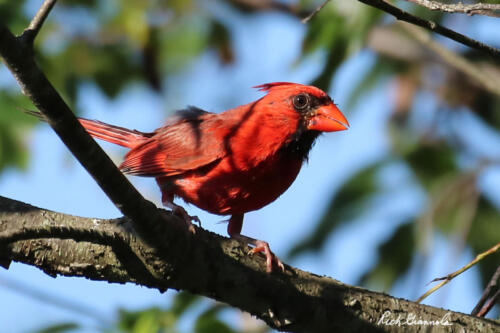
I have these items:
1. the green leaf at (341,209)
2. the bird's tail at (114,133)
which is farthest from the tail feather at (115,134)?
the green leaf at (341,209)

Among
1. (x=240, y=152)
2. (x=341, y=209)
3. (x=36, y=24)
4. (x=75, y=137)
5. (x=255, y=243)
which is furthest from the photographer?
(x=341, y=209)

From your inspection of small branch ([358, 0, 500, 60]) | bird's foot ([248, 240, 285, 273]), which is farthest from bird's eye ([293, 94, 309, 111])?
small branch ([358, 0, 500, 60])

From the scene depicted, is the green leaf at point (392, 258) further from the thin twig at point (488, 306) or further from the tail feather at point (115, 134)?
the tail feather at point (115, 134)

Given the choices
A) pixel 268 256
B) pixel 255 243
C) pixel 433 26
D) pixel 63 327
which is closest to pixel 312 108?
pixel 255 243

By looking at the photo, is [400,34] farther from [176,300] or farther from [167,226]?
[167,226]

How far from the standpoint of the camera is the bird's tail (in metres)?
4.79

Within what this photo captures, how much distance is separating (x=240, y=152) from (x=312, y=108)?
0.56 metres

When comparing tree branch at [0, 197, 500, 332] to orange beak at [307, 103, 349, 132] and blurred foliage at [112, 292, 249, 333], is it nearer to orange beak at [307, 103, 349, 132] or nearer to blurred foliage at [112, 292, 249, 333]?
blurred foliage at [112, 292, 249, 333]

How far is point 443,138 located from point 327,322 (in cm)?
322

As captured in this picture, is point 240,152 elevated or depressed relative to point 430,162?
depressed

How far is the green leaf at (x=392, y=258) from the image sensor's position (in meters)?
4.80

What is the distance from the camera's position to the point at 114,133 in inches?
193

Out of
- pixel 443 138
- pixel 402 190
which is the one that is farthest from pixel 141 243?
pixel 443 138

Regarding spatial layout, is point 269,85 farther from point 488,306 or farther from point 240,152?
point 488,306
